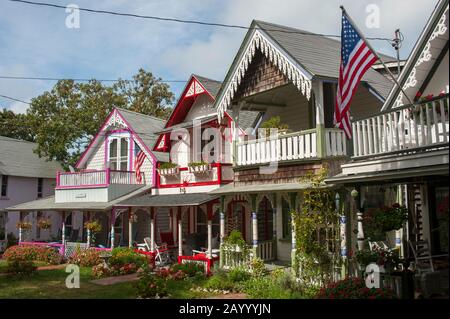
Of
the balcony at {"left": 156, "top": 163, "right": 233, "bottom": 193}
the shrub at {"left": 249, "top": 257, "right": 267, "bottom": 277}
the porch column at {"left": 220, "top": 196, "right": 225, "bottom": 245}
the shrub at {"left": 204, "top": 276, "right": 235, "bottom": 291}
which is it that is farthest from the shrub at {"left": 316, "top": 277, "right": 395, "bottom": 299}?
the balcony at {"left": 156, "top": 163, "right": 233, "bottom": 193}

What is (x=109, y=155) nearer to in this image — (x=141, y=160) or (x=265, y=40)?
(x=141, y=160)

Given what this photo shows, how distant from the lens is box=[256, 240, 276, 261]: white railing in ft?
52.8

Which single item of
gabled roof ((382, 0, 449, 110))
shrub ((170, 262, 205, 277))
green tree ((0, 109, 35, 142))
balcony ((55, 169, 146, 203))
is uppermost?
green tree ((0, 109, 35, 142))

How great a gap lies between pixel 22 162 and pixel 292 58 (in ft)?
91.3

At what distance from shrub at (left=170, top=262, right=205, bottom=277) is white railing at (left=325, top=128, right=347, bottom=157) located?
688 centimetres

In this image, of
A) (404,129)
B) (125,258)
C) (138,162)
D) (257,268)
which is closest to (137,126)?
(138,162)

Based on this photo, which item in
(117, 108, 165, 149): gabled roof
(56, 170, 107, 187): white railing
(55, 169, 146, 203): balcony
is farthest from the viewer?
(117, 108, 165, 149): gabled roof

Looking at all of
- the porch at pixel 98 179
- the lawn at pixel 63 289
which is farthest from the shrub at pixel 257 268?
the porch at pixel 98 179

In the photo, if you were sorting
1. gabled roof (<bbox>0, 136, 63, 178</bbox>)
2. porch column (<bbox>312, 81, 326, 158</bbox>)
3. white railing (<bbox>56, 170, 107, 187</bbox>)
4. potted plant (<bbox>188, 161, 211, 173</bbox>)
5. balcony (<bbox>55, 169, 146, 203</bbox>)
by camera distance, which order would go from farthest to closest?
gabled roof (<bbox>0, 136, 63, 178</bbox>)
white railing (<bbox>56, 170, 107, 187</bbox>)
balcony (<bbox>55, 169, 146, 203</bbox>)
potted plant (<bbox>188, 161, 211, 173</bbox>)
porch column (<bbox>312, 81, 326, 158</bbox>)

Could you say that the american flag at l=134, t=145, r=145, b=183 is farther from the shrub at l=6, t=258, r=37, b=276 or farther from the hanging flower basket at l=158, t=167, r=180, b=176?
the shrub at l=6, t=258, r=37, b=276

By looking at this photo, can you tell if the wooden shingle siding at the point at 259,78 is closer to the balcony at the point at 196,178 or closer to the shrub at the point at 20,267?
the balcony at the point at 196,178

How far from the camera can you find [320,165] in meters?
13.2

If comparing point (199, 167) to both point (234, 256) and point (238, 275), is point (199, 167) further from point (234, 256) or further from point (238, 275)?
point (238, 275)
